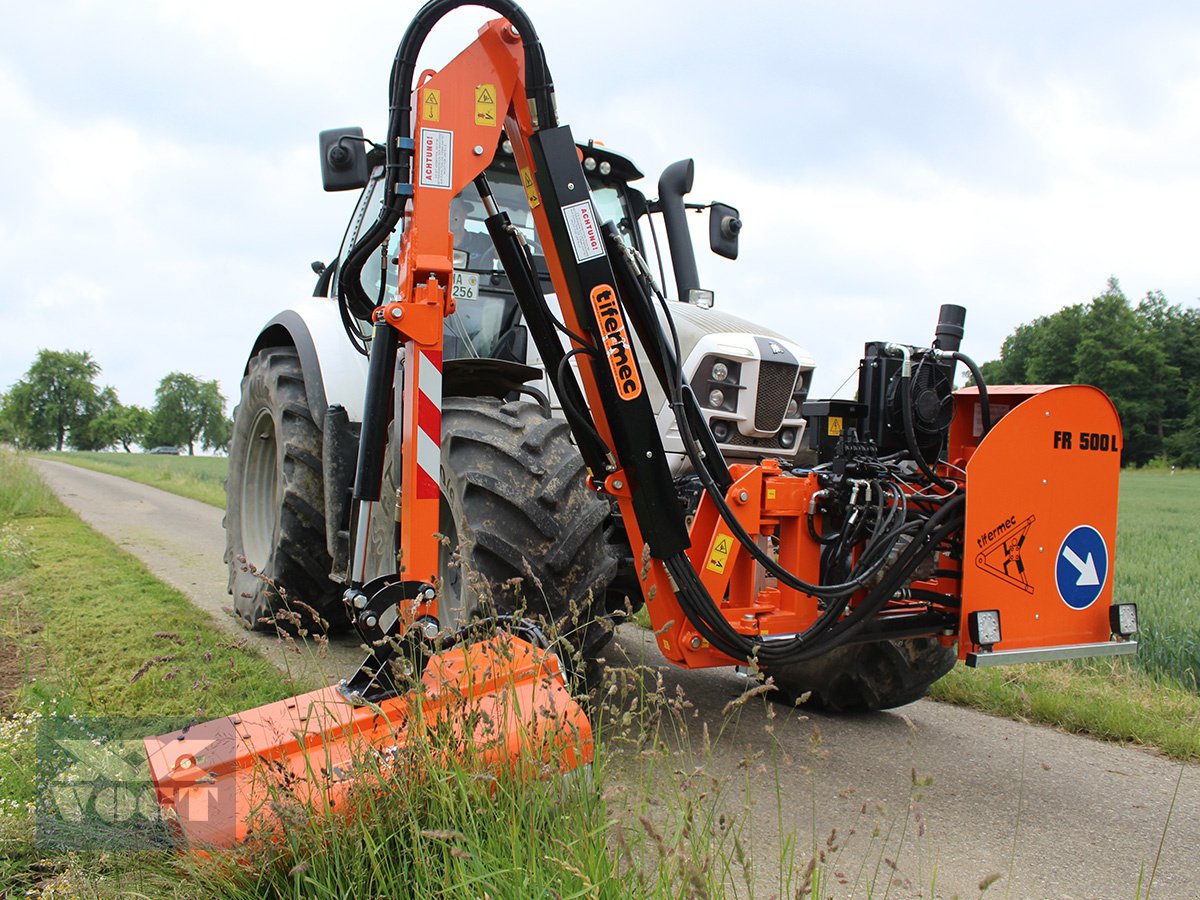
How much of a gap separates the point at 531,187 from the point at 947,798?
8.70 feet

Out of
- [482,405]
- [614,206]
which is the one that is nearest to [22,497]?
[614,206]

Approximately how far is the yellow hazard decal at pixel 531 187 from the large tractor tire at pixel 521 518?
2.59 ft

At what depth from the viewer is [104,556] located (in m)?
8.59

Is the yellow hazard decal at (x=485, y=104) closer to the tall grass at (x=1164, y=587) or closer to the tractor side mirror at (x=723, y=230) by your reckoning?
the tractor side mirror at (x=723, y=230)

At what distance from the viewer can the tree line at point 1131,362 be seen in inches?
2026

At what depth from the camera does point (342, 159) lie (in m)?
3.89

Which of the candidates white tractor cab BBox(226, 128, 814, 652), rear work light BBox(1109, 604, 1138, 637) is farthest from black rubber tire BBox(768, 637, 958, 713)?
white tractor cab BBox(226, 128, 814, 652)

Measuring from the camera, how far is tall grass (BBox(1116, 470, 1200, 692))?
5.74m

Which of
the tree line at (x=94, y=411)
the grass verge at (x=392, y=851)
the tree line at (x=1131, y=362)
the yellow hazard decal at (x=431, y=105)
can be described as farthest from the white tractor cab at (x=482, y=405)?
the tree line at (x=94, y=411)

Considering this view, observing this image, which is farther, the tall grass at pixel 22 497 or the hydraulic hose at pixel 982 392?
the tall grass at pixel 22 497

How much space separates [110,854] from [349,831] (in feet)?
2.04

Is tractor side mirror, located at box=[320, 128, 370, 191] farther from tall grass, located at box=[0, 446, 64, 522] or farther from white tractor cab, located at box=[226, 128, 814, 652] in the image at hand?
tall grass, located at box=[0, 446, 64, 522]

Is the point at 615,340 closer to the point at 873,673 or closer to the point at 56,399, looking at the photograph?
the point at 873,673

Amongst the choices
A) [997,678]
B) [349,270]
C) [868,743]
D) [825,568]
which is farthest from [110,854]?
[997,678]
